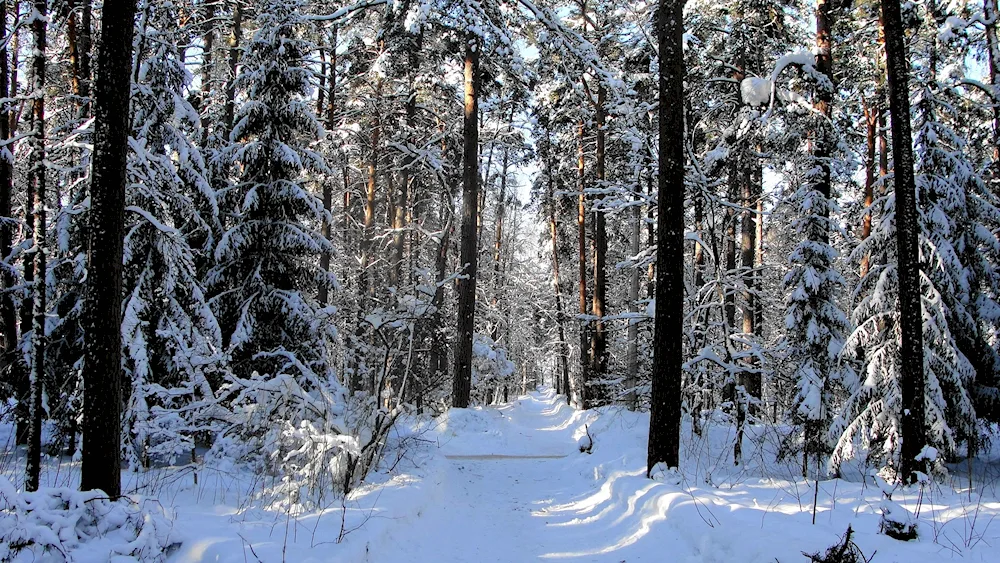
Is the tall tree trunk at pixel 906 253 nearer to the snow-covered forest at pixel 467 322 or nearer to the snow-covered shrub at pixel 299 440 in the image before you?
the snow-covered forest at pixel 467 322

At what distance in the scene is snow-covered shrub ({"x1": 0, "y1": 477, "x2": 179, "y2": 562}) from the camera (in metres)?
3.58

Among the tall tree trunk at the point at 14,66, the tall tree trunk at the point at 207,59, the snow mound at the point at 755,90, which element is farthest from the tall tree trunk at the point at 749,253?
the tall tree trunk at the point at 14,66

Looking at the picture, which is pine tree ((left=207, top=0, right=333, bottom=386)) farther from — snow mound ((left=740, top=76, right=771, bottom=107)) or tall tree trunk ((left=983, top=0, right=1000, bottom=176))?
tall tree trunk ((left=983, top=0, right=1000, bottom=176))

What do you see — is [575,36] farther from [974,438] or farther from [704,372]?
[974,438]

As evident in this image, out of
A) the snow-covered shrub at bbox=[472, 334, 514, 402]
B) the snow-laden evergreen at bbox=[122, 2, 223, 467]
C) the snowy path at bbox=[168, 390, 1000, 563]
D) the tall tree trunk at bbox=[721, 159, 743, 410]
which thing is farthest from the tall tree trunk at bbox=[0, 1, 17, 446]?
the snow-covered shrub at bbox=[472, 334, 514, 402]

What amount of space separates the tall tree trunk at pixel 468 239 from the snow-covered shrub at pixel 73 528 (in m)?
10.4

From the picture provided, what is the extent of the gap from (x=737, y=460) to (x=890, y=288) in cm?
434

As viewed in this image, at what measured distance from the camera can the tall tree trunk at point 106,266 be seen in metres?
4.95

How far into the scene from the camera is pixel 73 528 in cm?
388

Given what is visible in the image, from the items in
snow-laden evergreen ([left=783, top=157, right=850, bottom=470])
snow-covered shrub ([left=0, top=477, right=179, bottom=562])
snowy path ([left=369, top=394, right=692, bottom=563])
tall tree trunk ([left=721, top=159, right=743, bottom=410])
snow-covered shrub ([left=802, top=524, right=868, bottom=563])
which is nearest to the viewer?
snow-covered shrub ([left=0, top=477, right=179, bottom=562])

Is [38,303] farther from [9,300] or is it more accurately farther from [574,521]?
[574,521]

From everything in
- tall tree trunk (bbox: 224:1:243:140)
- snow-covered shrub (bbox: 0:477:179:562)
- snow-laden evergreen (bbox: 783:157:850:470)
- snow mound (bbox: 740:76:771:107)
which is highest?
tall tree trunk (bbox: 224:1:243:140)

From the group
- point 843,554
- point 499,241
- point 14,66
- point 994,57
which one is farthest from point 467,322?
point 499,241

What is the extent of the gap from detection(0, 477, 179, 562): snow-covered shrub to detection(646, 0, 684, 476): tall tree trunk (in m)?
6.29
